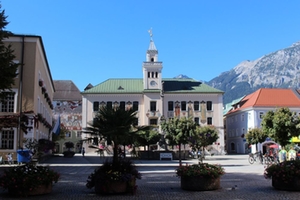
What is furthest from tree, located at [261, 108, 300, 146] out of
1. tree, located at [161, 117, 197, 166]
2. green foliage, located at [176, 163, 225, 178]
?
green foliage, located at [176, 163, 225, 178]

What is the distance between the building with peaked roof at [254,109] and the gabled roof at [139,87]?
6527mm

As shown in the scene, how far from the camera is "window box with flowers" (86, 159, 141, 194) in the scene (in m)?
10.9

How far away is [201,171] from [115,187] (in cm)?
302

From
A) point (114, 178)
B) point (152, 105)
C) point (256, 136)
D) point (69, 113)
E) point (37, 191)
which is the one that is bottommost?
point (37, 191)

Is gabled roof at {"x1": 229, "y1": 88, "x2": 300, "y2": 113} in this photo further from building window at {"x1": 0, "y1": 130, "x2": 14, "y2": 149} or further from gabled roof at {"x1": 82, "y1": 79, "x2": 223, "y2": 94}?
building window at {"x1": 0, "y1": 130, "x2": 14, "y2": 149}

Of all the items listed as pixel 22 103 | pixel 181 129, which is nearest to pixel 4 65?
pixel 22 103

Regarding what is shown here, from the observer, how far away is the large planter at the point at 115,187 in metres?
10.9

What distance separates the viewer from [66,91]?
82.4 meters

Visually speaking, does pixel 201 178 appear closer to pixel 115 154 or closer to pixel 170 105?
pixel 115 154

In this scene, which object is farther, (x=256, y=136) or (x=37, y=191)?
(x=256, y=136)

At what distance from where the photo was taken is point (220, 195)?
434 inches

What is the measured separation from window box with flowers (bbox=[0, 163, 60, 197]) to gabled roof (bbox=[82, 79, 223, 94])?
5062 cm

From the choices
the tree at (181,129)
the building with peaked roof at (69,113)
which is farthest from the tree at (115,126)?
the building with peaked roof at (69,113)

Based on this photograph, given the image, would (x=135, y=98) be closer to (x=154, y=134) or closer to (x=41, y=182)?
(x=154, y=134)
